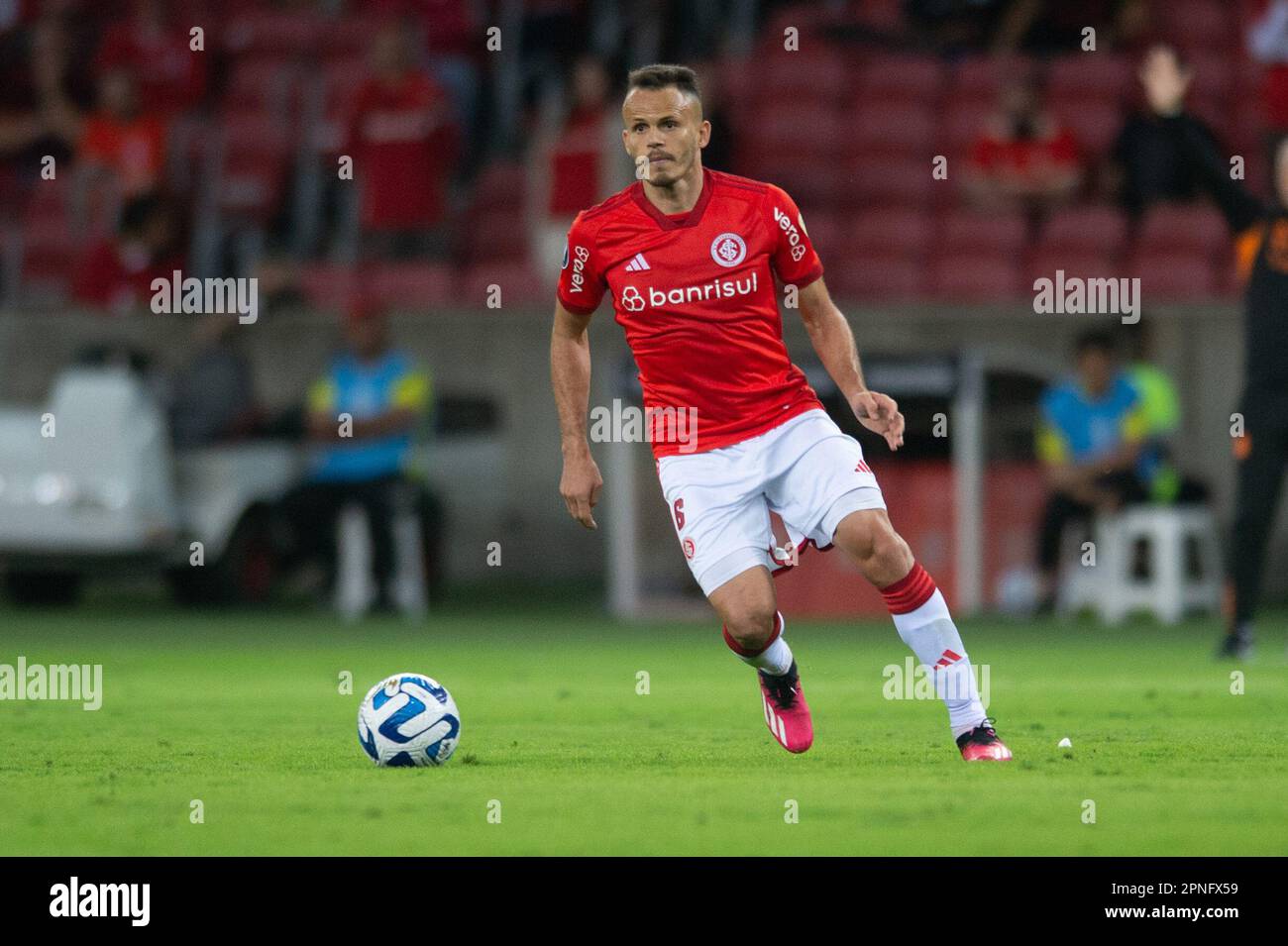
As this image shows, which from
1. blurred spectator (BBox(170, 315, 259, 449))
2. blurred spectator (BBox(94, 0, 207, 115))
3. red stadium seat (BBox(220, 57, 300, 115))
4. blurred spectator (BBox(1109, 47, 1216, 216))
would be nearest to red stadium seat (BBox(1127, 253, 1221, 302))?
blurred spectator (BBox(1109, 47, 1216, 216))

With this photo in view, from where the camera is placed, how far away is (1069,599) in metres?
14.3

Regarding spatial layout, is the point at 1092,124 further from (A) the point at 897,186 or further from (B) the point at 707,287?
(B) the point at 707,287

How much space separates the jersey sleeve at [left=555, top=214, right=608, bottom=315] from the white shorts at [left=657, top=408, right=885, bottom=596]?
60 cm

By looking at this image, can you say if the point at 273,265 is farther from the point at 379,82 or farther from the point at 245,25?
the point at 245,25

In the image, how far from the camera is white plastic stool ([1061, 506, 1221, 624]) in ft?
45.3

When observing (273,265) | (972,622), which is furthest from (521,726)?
(273,265)

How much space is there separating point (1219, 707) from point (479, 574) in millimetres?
9016

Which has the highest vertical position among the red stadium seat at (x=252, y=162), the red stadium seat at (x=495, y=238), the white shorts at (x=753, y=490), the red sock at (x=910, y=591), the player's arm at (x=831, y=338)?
the red stadium seat at (x=252, y=162)

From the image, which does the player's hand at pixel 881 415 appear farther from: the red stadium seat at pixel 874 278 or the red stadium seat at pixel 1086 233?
the red stadium seat at pixel 1086 233

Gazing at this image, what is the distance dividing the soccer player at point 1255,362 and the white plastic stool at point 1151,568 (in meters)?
3.37

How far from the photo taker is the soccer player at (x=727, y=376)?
695 centimetres

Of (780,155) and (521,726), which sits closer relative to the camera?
(521,726)

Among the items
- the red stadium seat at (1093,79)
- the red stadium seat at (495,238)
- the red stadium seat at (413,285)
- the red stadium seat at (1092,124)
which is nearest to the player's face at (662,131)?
the red stadium seat at (413,285)

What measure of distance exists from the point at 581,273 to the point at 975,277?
922 cm
